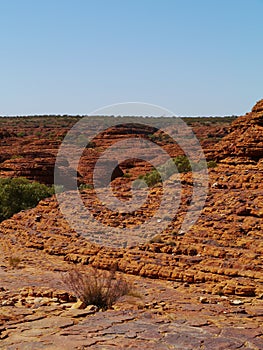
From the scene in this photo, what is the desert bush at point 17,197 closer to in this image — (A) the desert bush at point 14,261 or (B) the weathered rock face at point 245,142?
(A) the desert bush at point 14,261

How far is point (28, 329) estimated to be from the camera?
7094mm

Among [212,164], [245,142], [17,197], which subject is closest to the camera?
[245,142]

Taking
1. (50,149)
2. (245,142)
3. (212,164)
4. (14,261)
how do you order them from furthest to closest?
(50,149) → (212,164) → (245,142) → (14,261)

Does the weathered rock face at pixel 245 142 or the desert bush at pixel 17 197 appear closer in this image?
the weathered rock face at pixel 245 142

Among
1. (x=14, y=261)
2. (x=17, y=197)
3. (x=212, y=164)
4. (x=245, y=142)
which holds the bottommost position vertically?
(x=14, y=261)

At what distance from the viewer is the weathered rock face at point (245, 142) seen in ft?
58.9

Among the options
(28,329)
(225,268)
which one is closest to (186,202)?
(225,268)

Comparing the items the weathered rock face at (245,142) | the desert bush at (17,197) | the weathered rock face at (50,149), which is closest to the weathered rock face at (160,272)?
the weathered rock face at (245,142)

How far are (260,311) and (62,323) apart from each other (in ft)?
12.8

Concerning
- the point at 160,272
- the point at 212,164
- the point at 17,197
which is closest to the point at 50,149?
the point at 17,197

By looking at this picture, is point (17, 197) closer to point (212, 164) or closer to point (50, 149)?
point (212, 164)

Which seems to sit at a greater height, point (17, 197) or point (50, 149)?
point (50, 149)

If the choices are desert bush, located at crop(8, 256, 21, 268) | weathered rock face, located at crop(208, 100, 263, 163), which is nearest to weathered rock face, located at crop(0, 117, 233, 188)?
weathered rock face, located at crop(208, 100, 263, 163)

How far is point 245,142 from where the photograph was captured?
18328mm
